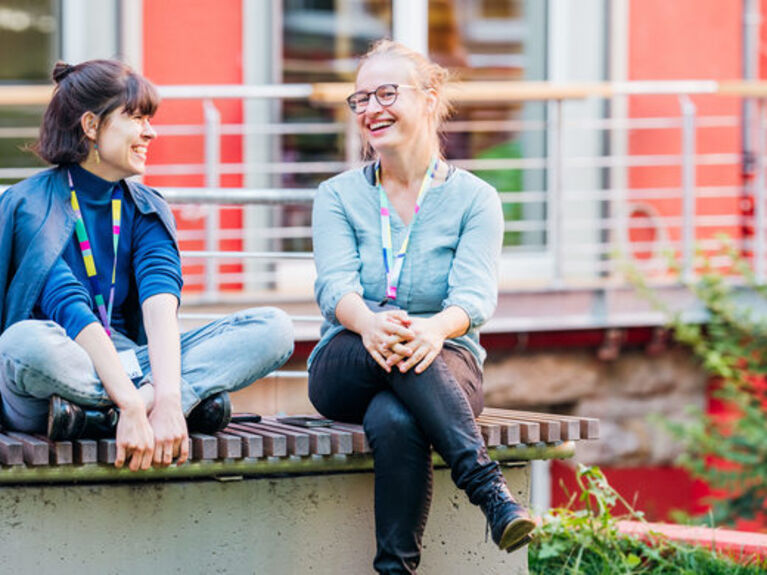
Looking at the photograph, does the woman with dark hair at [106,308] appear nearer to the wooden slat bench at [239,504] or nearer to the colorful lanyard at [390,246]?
the wooden slat bench at [239,504]

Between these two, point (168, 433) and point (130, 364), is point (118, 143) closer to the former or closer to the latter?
point (130, 364)

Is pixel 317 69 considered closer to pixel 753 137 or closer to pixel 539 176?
pixel 539 176

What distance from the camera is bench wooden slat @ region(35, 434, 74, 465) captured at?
291 centimetres

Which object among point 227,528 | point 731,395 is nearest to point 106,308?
point 227,528

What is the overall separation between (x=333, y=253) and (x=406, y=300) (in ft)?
0.70

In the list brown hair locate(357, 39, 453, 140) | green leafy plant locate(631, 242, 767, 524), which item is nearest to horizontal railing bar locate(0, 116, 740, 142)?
green leafy plant locate(631, 242, 767, 524)

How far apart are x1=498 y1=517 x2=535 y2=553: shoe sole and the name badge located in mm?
881

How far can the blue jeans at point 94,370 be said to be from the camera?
116 inches

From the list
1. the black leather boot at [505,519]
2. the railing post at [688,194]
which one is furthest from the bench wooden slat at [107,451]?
the railing post at [688,194]

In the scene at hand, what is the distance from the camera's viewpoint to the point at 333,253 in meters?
3.48

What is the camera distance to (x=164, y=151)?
7.05 m

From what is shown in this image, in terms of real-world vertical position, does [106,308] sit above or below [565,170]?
below

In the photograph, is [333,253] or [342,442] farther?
[333,253]

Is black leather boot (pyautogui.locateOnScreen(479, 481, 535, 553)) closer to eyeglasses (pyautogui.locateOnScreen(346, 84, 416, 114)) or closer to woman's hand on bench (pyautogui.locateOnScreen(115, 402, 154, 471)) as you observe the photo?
woman's hand on bench (pyautogui.locateOnScreen(115, 402, 154, 471))
